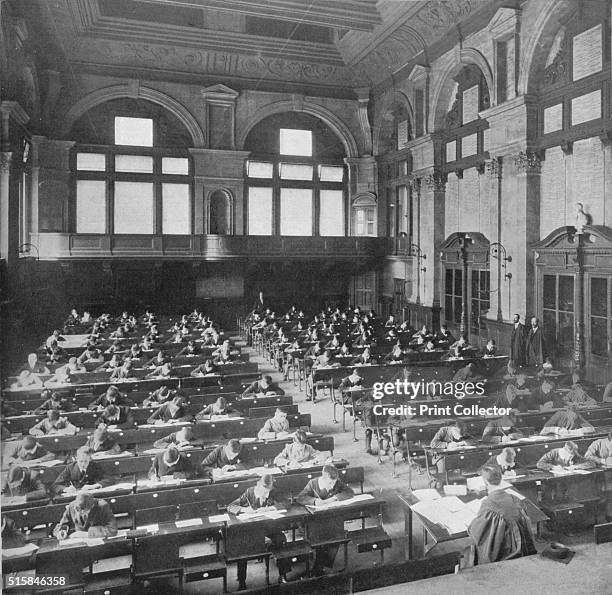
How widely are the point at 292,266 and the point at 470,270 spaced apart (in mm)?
7490

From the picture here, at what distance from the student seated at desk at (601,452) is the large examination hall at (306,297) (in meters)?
0.06

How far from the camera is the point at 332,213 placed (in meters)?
27.1

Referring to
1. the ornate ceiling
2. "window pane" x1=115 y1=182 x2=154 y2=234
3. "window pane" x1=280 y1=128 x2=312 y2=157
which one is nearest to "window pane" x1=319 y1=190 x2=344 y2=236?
"window pane" x1=280 y1=128 x2=312 y2=157

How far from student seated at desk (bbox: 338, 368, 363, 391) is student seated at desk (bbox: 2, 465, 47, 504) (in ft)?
21.1

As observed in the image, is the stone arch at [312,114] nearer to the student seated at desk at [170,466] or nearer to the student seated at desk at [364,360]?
the student seated at desk at [364,360]

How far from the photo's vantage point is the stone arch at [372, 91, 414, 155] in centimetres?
2266

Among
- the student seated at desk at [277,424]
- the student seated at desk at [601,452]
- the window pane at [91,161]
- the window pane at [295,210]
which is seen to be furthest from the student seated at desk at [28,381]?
the window pane at [295,210]

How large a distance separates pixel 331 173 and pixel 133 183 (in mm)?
9062

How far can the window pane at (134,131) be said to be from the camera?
24.8m

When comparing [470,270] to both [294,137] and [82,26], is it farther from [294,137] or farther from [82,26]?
[82,26]

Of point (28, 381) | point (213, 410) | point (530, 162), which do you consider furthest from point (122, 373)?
point (530, 162)

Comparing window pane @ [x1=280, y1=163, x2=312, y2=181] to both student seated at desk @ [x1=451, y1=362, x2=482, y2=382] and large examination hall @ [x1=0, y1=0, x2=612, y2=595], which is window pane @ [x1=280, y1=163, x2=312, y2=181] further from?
student seated at desk @ [x1=451, y1=362, x2=482, y2=382]

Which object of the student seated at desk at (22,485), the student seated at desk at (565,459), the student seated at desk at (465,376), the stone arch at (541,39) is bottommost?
the student seated at desk at (22,485)

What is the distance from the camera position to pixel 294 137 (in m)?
26.7
